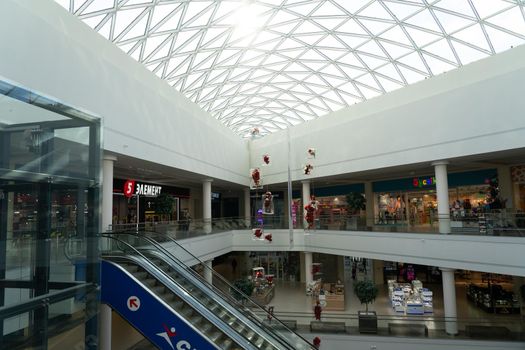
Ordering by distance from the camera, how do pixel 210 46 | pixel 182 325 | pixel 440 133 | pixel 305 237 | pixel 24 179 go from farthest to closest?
pixel 305 237 → pixel 210 46 → pixel 440 133 → pixel 182 325 → pixel 24 179

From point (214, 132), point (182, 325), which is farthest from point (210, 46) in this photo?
point (182, 325)

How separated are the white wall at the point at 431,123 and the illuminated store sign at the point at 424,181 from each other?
726cm

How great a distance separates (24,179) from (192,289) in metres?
7.62

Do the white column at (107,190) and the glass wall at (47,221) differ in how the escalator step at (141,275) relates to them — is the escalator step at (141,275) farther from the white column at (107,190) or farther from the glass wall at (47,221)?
the white column at (107,190)

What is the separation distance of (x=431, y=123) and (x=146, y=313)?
55.2 ft

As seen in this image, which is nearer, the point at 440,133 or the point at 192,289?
the point at 192,289

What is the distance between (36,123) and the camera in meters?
5.93

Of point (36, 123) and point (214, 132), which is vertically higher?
point (214, 132)

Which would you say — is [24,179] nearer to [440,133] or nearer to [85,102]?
[85,102]

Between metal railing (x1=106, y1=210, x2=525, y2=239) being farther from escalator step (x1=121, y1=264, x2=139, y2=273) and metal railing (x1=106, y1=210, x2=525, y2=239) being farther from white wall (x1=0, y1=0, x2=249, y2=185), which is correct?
escalator step (x1=121, y1=264, x2=139, y2=273)

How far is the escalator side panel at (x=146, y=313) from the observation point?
9953 millimetres

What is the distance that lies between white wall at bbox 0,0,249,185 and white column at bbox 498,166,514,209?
1906cm

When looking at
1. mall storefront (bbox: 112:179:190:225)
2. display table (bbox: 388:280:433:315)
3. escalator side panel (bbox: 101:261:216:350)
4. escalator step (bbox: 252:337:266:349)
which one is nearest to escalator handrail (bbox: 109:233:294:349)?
escalator step (bbox: 252:337:266:349)

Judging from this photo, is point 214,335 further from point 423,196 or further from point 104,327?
point 423,196
